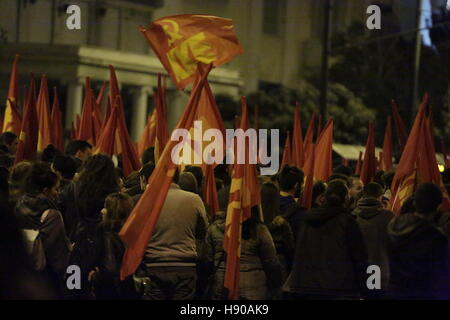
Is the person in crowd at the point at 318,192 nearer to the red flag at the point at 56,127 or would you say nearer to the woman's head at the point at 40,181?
the woman's head at the point at 40,181

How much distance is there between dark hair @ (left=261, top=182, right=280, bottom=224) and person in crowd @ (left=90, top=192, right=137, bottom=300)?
105cm

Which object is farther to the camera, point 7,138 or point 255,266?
point 7,138

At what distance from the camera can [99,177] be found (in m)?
8.79

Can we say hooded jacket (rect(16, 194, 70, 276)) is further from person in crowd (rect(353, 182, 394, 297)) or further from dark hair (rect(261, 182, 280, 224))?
person in crowd (rect(353, 182, 394, 297))

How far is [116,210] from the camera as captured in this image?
8609 millimetres

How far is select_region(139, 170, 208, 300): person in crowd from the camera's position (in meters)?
8.77

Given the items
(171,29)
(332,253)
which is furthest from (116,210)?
(171,29)

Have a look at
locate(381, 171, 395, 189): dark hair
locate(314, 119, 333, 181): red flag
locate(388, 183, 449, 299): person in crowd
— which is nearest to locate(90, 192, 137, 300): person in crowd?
locate(388, 183, 449, 299): person in crowd

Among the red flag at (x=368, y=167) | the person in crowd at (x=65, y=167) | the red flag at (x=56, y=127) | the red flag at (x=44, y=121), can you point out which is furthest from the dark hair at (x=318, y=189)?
the red flag at (x=56, y=127)

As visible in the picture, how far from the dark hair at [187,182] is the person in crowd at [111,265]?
99 centimetres

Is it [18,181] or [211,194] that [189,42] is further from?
[18,181]

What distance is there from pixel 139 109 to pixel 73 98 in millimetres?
4250

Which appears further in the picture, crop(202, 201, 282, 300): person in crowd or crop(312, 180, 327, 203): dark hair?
crop(312, 180, 327, 203): dark hair

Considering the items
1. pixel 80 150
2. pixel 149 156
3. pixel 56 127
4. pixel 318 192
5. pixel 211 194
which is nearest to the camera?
pixel 318 192
